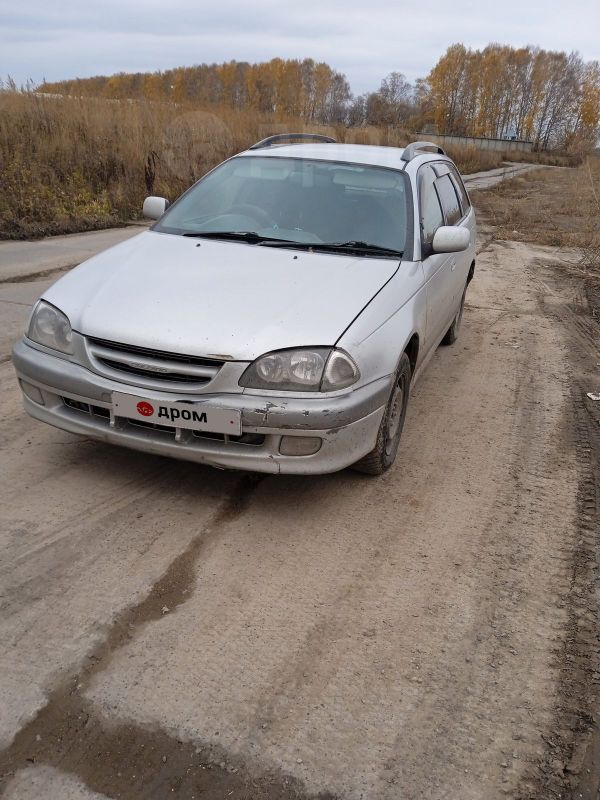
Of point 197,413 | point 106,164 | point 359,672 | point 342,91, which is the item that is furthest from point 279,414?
point 342,91

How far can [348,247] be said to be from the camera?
408cm

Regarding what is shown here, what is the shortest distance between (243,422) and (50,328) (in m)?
1.12

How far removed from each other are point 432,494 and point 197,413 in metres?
1.39

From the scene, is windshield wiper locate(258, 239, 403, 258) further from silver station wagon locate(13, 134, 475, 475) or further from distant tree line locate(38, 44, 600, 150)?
distant tree line locate(38, 44, 600, 150)

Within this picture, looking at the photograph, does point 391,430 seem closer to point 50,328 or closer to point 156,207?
point 50,328

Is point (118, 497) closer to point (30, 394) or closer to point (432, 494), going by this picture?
→ point (30, 394)

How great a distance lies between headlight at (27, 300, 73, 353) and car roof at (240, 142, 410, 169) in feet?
6.92

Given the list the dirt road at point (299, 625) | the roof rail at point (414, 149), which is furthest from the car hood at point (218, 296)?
the roof rail at point (414, 149)

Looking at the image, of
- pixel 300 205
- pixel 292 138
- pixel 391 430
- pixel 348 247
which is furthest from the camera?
pixel 292 138

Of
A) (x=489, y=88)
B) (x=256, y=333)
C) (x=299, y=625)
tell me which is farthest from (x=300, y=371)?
(x=489, y=88)

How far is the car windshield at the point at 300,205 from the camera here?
13.8 ft

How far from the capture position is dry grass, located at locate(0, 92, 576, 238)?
1095cm

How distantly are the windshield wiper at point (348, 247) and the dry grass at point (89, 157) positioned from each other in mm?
7160

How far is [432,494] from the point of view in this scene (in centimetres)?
374
